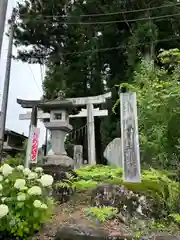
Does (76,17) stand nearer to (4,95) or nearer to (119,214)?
(4,95)

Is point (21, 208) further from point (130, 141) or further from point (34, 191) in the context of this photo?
point (130, 141)

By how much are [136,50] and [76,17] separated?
3067 mm

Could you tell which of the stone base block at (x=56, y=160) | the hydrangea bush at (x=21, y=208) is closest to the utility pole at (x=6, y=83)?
the stone base block at (x=56, y=160)

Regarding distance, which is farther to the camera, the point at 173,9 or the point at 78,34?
the point at 78,34

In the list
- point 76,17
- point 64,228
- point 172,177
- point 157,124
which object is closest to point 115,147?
point 157,124

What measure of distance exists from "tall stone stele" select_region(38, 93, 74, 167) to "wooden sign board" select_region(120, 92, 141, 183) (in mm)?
4506

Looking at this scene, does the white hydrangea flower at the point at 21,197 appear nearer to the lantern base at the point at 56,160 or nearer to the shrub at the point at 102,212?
the shrub at the point at 102,212

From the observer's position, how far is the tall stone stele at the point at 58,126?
8805 mm

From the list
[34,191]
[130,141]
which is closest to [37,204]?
[34,191]

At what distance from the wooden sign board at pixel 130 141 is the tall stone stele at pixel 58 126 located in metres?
4.51

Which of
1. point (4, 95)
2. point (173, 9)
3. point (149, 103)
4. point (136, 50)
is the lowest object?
point (149, 103)

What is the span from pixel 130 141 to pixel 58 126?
17.1ft

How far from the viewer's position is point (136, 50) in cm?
1080

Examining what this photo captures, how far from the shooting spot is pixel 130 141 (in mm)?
4359
